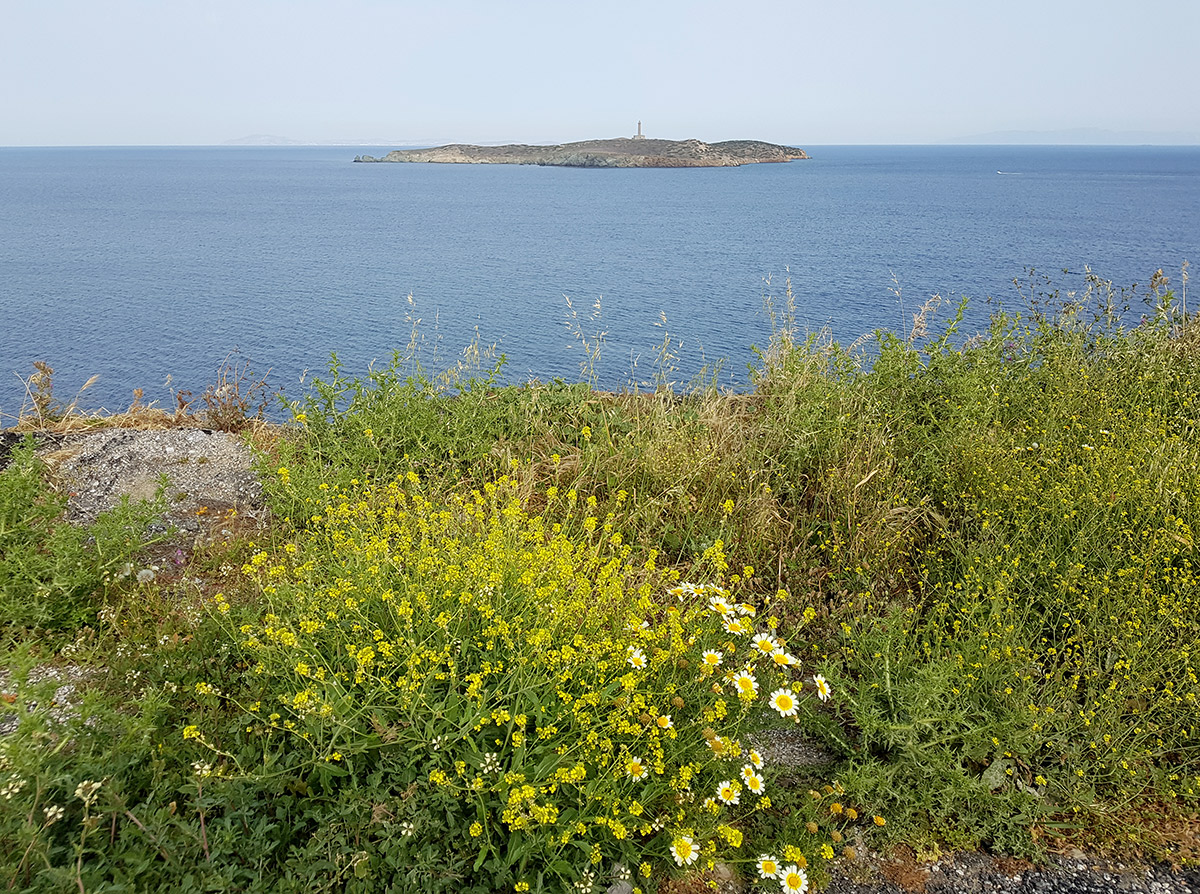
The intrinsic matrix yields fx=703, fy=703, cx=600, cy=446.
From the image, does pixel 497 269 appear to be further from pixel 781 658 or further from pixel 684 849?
pixel 684 849

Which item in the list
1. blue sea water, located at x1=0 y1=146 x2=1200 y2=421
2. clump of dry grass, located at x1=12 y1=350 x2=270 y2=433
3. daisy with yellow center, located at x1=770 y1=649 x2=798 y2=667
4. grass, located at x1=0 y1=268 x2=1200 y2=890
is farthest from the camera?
blue sea water, located at x1=0 y1=146 x2=1200 y2=421

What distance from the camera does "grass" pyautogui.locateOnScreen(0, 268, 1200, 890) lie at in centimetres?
284

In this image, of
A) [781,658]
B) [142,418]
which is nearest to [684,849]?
[781,658]

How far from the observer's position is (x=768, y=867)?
2.99m

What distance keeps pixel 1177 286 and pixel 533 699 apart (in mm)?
34968

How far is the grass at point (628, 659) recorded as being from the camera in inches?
112

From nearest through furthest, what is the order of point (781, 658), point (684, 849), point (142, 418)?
point (684, 849) < point (781, 658) < point (142, 418)

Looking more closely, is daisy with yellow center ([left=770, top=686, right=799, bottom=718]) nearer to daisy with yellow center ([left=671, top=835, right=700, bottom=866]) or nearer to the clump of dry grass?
daisy with yellow center ([left=671, top=835, right=700, bottom=866])

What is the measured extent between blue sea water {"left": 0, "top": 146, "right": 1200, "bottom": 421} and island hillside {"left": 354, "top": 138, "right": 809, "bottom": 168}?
2676 inches

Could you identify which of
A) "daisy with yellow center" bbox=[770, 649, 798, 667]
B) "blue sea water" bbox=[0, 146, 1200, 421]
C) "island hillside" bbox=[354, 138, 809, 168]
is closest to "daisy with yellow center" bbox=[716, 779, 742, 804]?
"daisy with yellow center" bbox=[770, 649, 798, 667]

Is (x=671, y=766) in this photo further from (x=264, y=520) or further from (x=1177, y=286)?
(x=1177, y=286)

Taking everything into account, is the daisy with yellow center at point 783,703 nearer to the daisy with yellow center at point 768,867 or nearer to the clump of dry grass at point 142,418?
the daisy with yellow center at point 768,867

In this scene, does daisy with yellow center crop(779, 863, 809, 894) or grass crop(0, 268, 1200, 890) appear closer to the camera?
grass crop(0, 268, 1200, 890)

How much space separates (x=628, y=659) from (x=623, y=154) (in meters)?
165
